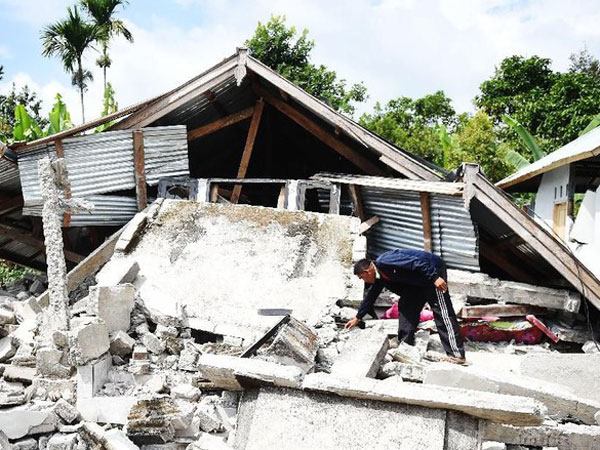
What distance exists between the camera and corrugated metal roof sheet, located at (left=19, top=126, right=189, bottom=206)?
27.6 feet

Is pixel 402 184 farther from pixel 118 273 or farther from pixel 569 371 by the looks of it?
pixel 118 273

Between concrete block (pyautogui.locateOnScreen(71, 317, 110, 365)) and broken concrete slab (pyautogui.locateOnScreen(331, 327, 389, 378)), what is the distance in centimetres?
214

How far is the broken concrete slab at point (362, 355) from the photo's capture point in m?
4.94

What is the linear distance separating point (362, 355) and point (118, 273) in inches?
127

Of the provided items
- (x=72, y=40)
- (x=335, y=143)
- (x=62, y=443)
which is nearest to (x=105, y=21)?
(x=72, y=40)

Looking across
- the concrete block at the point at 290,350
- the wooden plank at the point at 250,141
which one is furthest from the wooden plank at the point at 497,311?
A: the wooden plank at the point at 250,141

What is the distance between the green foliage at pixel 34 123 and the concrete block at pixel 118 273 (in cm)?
629

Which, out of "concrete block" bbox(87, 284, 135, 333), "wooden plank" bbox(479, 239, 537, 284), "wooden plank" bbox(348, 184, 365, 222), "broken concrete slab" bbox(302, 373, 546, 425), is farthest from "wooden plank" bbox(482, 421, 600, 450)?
"wooden plank" bbox(348, 184, 365, 222)

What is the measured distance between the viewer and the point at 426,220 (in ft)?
27.0

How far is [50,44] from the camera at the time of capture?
78.5 feet

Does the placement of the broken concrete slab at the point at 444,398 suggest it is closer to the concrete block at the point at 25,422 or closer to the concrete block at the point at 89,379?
the concrete block at the point at 89,379

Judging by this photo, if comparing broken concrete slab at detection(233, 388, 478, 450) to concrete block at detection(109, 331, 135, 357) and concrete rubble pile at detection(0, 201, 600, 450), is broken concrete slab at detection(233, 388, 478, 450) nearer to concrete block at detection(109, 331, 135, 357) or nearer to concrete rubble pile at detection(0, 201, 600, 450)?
concrete rubble pile at detection(0, 201, 600, 450)

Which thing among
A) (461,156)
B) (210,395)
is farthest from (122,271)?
(461,156)

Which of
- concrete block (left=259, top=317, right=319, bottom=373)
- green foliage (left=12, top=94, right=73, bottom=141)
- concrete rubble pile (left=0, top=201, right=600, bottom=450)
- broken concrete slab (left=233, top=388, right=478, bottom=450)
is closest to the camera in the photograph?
broken concrete slab (left=233, top=388, right=478, bottom=450)
